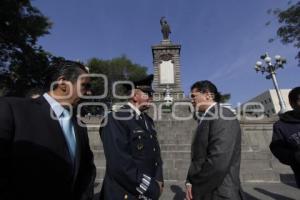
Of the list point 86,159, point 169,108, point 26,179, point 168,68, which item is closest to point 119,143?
point 86,159

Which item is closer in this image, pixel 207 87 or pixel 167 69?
pixel 207 87

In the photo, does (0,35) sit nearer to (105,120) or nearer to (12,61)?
Result: (12,61)

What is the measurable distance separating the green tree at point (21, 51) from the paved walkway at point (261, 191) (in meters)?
6.19

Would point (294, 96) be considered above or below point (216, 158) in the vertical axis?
above

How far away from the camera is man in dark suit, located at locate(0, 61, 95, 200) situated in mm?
1862

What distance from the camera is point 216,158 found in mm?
2961

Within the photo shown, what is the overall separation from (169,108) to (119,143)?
2252 cm

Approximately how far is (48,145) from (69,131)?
0.41m

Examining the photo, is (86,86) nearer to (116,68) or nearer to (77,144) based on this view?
(77,144)

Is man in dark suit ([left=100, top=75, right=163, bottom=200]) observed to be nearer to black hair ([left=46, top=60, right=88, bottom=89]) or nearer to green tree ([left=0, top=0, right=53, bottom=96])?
black hair ([left=46, top=60, right=88, bottom=89])

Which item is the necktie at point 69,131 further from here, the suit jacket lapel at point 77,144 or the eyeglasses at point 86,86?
the eyeglasses at point 86,86

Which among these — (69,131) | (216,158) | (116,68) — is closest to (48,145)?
(69,131)

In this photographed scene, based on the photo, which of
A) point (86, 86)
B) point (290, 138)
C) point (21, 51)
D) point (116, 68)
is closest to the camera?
point (86, 86)

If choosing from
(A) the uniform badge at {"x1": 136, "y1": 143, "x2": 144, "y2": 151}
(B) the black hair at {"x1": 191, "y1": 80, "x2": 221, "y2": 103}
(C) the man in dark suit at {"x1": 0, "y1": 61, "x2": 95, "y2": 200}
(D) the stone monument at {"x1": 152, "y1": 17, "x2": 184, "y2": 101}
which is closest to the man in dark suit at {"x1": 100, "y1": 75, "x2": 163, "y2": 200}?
(A) the uniform badge at {"x1": 136, "y1": 143, "x2": 144, "y2": 151}
